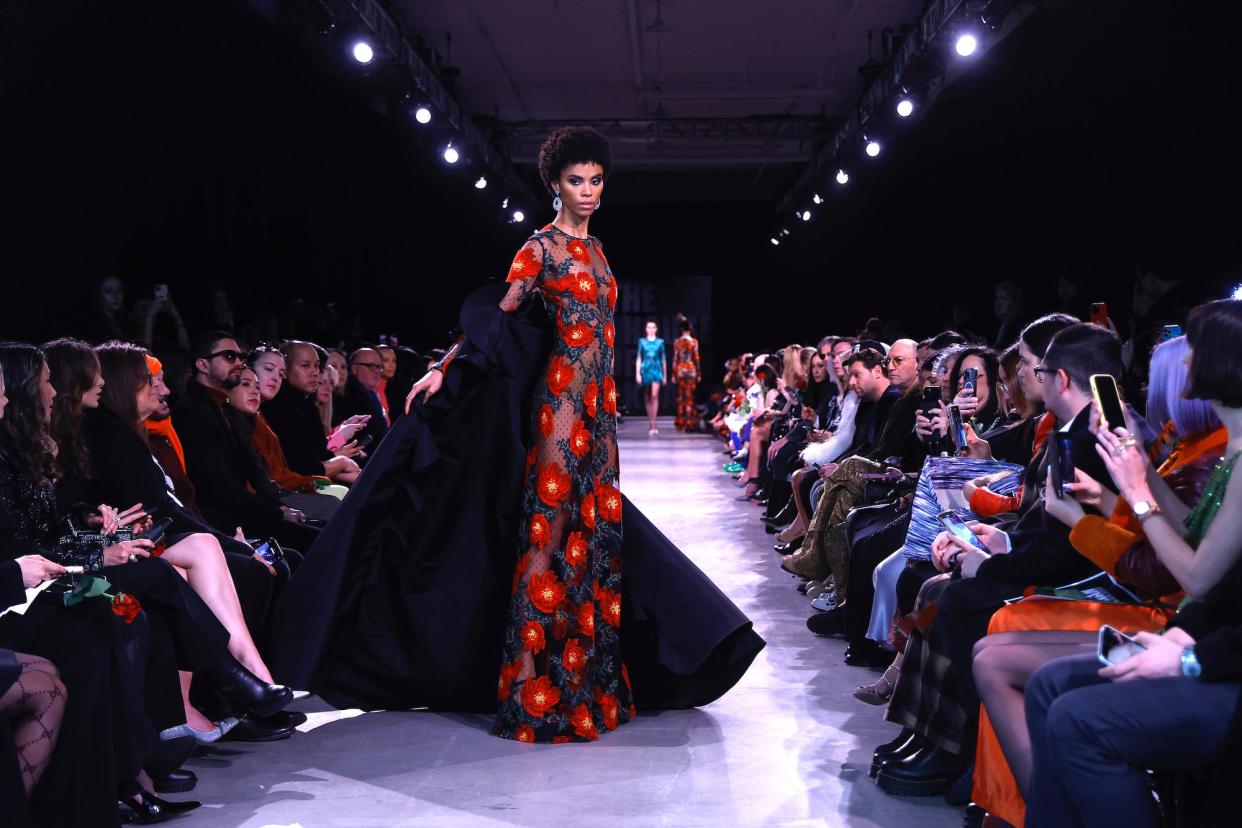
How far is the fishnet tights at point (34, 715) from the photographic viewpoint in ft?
6.72

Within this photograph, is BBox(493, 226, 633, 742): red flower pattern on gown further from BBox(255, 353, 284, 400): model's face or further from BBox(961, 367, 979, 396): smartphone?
BBox(255, 353, 284, 400): model's face

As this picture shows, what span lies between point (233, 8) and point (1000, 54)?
15.9 feet

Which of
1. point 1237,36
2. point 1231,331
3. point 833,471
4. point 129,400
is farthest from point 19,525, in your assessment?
point 1237,36

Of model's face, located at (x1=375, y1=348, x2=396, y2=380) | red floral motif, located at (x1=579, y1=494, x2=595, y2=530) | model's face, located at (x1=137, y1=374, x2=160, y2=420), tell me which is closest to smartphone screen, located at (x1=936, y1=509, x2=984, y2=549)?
red floral motif, located at (x1=579, y1=494, x2=595, y2=530)

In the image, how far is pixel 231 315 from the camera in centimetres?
737

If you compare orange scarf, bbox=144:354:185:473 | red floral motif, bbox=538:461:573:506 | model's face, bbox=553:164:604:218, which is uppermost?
model's face, bbox=553:164:604:218

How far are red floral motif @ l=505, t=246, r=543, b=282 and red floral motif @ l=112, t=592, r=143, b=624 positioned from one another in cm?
116

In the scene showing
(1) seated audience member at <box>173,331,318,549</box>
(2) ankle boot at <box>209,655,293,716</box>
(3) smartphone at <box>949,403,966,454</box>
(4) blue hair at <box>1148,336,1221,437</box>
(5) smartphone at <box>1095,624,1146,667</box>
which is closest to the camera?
(5) smartphone at <box>1095,624,1146,667</box>

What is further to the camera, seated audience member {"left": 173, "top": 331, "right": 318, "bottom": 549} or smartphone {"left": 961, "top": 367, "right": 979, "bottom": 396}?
smartphone {"left": 961, "top": 367, "right": 979, "bottom": 396}

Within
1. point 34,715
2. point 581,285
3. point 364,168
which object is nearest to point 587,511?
point 581,285

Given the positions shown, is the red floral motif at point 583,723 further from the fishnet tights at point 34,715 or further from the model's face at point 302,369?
the model's face at point 302,369

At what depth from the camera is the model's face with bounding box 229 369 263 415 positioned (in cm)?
391

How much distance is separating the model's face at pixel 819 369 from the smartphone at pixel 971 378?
129 inches

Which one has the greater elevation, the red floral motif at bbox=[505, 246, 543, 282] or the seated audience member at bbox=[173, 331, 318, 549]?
the red floral motif at bbox=[505, 246, 543, 282]
